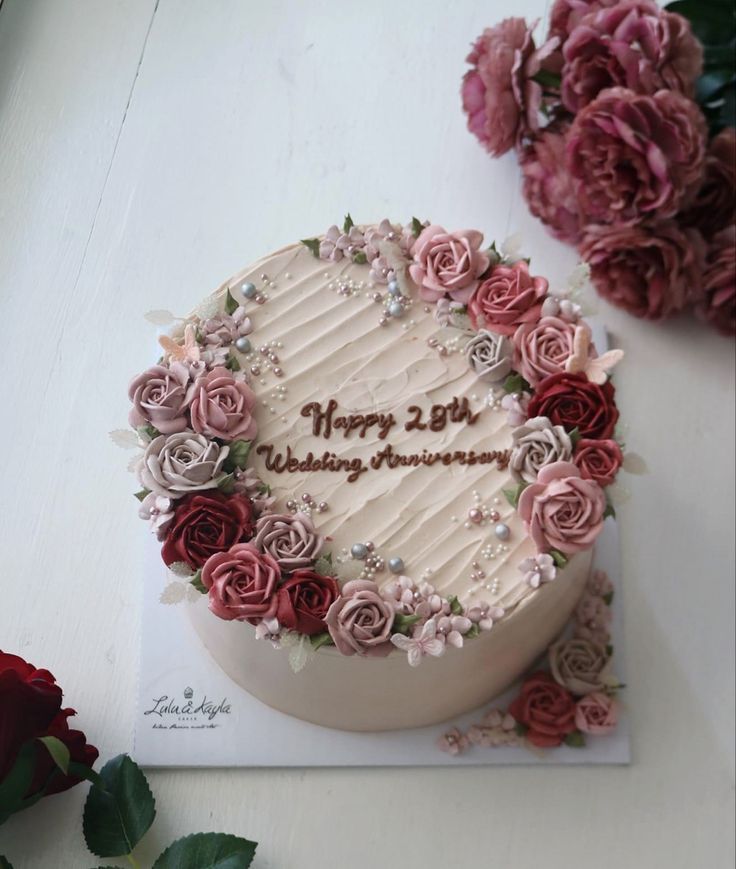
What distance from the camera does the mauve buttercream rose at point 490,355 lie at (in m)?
1.41

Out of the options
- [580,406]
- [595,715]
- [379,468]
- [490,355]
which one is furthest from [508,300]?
[595,715]

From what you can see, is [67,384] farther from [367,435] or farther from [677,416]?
[677,416]

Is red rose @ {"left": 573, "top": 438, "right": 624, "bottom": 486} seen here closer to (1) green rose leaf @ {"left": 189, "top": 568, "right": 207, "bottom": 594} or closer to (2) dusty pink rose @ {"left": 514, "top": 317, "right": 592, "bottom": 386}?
(2) dusty pink rose @ {"left": 514, "top": 317, "right": 592, "bottom": 386}

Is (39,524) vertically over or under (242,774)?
over

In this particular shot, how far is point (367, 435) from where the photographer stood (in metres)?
1.41

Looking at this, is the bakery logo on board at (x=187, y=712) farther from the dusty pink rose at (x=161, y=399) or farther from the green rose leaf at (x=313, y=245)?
the green rose leaf at (x=313, y=245)

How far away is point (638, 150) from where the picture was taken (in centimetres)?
159

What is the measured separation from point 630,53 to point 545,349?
58 centimetres

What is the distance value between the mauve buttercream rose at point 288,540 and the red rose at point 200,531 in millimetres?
30

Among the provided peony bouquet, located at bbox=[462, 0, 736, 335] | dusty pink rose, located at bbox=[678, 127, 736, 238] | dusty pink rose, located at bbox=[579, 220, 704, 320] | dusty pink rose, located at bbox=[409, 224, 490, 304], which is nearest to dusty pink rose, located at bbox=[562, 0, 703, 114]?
peony bouquet, located at bbox=[462, 0, 736, 335]

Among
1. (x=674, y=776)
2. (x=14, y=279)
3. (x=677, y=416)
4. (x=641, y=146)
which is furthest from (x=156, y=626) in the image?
(x=641, y=146)

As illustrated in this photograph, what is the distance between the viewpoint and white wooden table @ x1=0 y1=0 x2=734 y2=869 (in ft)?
4.78

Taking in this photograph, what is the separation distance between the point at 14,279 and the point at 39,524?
46cm

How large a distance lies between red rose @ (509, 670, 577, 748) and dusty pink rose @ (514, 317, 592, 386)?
18.1 inches
